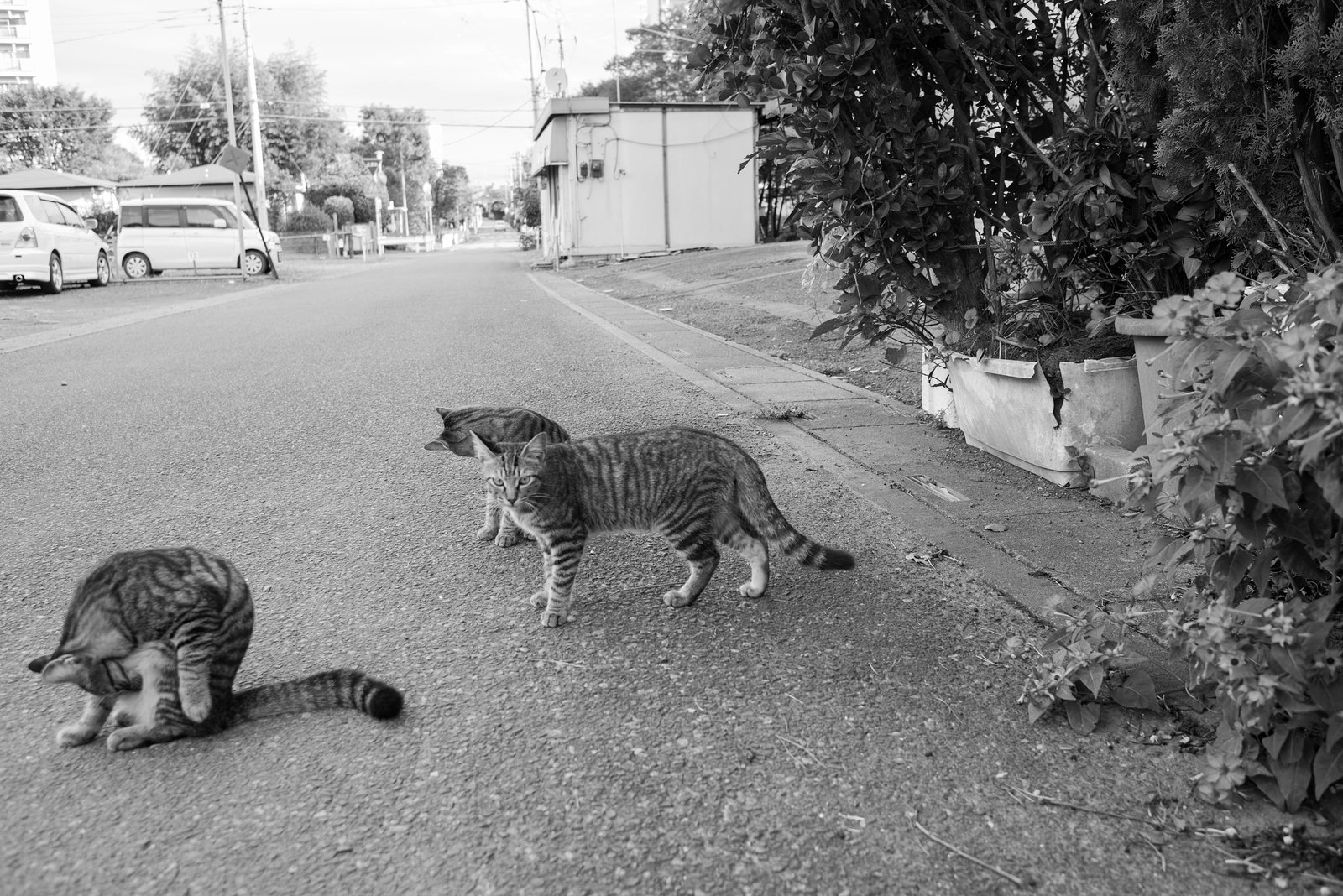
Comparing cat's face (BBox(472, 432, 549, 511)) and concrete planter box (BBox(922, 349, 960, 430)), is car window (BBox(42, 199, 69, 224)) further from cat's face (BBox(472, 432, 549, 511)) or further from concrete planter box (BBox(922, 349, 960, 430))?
cat's face (BBox(472, 432, 549, 511))

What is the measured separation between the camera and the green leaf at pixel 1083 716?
3.11m

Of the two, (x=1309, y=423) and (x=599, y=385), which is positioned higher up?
(x=1309, y=423)

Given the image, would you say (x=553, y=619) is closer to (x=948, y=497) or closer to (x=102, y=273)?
(x=948, y=497)

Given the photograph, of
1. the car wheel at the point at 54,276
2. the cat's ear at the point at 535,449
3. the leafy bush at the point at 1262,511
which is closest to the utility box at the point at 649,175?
the car wheel at the point at 54,276

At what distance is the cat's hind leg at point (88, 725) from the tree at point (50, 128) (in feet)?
229

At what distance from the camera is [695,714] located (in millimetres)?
3244

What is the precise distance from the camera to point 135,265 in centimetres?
2775

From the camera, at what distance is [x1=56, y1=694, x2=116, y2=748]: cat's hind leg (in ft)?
10.0

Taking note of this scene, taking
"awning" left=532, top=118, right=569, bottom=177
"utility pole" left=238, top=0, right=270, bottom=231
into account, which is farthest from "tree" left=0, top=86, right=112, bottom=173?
"awning" left=532, top=118, right=569, bottom=177

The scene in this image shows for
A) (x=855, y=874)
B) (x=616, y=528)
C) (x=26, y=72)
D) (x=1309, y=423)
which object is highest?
(x=26, y=72)

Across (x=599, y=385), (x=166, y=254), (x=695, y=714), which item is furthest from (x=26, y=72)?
(x=695, y=714)

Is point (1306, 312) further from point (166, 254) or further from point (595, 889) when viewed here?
point (166, 254)

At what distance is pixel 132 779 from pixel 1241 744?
2.95m

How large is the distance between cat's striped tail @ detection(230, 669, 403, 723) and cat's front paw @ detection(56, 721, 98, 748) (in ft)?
1.30
